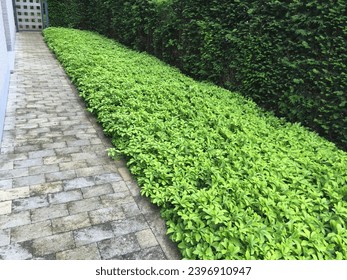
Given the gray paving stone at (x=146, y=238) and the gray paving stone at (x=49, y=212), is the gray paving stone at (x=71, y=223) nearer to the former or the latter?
the gray paving stone at (x=49, y=212)

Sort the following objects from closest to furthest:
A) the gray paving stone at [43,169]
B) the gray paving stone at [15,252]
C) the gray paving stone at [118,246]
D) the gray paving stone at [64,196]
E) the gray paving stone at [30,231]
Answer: the gray paving stone at [15,252], the gray paving stone at [118,246], the gray paving stone at [30,231], the gray paving stone at [64,196], the gray paving stone at [43,169]

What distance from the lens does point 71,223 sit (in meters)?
2.91

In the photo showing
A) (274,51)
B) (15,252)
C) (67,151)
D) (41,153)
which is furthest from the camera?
(274,51)

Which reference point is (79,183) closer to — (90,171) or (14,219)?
(90,171)

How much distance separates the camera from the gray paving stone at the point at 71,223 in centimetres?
A: 283

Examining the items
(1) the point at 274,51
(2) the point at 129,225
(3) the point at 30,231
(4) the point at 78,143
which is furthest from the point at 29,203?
(1) the point at 274,51

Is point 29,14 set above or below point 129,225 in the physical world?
below

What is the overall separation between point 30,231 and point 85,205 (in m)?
0.59

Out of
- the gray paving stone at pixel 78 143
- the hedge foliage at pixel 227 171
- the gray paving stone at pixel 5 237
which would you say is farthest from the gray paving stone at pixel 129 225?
the gray paving stone at pixel 78 143

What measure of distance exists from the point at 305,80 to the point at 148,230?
3.84m

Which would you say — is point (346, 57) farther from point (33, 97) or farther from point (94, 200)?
point (33, 97)

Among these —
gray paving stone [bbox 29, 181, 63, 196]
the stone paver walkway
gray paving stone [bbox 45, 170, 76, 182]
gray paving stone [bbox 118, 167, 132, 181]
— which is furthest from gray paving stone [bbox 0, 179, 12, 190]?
gray paving stone [bbox 118, 167, 132, 181]

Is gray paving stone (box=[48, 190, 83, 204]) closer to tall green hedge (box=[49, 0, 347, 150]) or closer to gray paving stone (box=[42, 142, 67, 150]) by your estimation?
gray paving stone (box=[42, 142, 67, 150])
